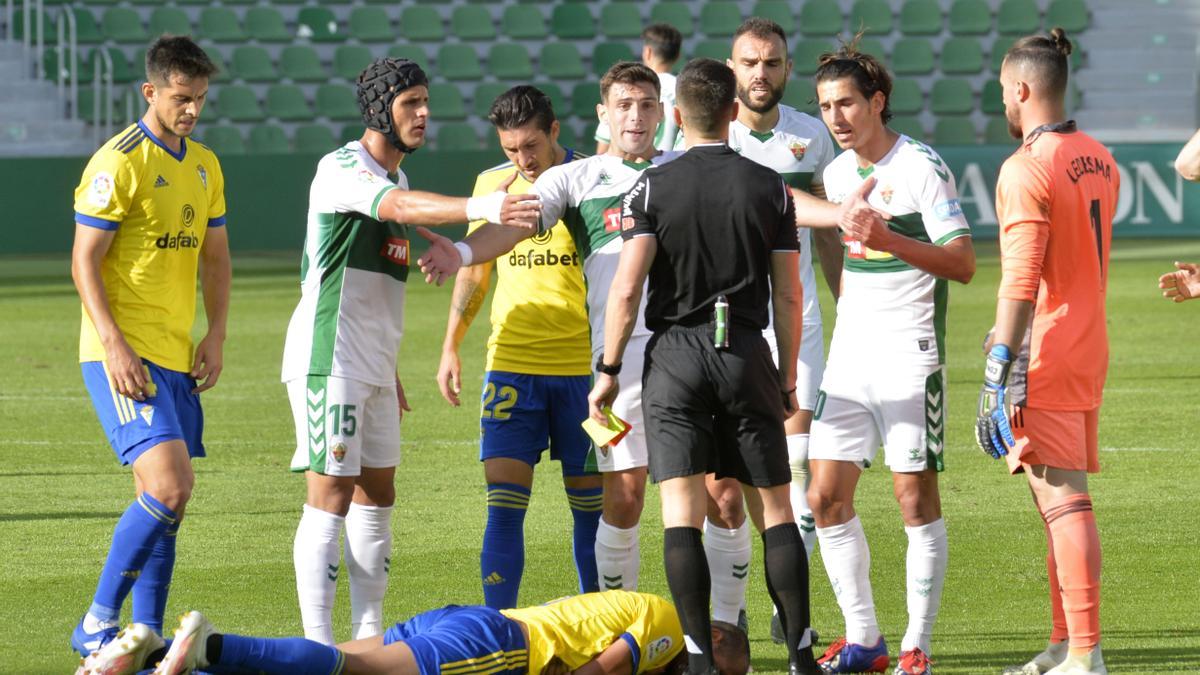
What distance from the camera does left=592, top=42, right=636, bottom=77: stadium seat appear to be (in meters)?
26.1

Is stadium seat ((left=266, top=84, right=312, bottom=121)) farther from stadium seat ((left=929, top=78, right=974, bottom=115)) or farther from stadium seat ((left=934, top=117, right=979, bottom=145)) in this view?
stadium seat ((left=929, top=78, right=974, bottom=115))

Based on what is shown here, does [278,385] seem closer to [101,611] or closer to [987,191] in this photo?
[101,611]

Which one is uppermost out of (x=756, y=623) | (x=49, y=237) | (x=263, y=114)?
(x=263, y=114)

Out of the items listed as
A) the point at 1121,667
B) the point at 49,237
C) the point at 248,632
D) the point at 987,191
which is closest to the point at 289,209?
the point at 49,237

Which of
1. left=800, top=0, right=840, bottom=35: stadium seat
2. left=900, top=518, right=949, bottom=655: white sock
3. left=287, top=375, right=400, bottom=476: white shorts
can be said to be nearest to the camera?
left=900, top=518, right=949, bottom=655: white sock

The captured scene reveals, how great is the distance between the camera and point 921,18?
2734 centimetres

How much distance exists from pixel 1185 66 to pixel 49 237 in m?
17.5

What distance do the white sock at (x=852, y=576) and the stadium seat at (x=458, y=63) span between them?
69.6 ft

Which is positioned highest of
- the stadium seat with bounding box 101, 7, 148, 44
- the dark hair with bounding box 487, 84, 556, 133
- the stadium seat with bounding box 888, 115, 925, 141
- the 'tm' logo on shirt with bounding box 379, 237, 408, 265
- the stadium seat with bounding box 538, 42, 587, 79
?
the stadium seat with bounding box 101, 7, 148, 44

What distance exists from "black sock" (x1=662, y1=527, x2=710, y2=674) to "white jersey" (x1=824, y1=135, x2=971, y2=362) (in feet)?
3.73

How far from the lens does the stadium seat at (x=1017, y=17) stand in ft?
89.1

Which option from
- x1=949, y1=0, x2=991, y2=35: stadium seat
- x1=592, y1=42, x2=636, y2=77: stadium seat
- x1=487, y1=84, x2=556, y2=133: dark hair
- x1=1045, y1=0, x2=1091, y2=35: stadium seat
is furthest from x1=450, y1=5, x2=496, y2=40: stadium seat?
x1=487, y1=84, x2=556, y2=133: dark hair

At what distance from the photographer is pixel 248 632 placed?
6.46m

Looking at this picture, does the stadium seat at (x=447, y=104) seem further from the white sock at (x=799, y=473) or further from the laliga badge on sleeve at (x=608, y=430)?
the laliga badge on sleeve at (x=608, y=430)
